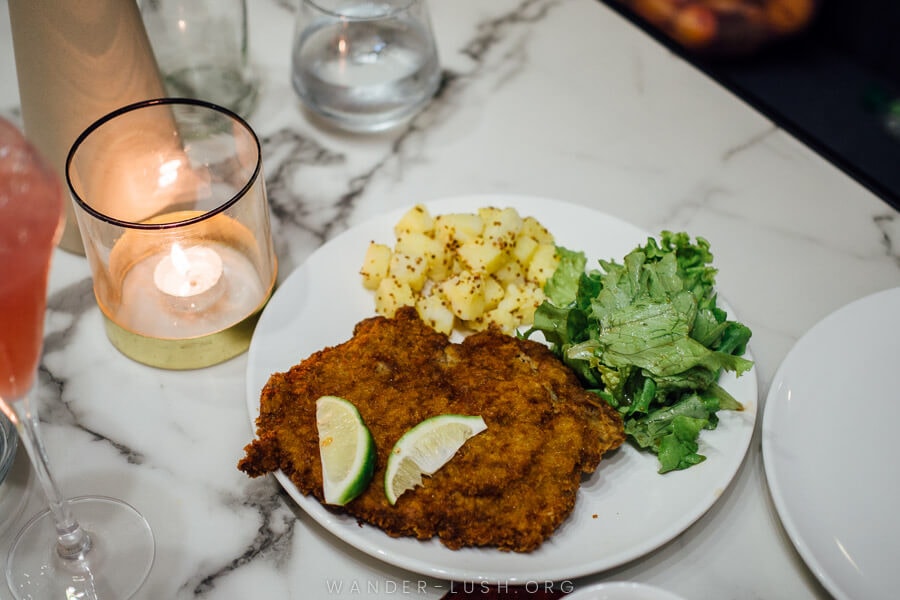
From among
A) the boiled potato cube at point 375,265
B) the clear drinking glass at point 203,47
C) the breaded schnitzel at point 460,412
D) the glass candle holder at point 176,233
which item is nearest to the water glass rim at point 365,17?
the clear drinking glass at point 203,47

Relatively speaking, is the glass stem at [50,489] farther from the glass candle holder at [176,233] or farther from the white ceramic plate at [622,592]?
the white ceramic plate at [622,592]

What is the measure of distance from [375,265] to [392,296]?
86 mm

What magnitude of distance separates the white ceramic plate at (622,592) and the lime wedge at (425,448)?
12.5 inches

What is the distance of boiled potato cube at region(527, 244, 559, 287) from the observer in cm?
192

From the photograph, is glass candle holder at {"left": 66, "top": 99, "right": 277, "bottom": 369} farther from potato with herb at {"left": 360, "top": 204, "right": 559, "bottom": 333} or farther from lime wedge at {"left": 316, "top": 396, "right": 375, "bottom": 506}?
lime wedge at {"left": 316, "top": 396, "right": 375, "bottom": 506}

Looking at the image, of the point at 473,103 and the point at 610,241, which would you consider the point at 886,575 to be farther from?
the point at 473,103

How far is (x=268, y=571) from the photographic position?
5.15ft

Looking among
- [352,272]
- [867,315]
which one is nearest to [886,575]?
[867,315]

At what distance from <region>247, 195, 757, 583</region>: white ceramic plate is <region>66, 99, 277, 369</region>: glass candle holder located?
116 millimetres

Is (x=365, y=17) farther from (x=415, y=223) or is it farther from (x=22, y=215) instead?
(x=22, y=215)

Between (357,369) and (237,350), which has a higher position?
(357,369)

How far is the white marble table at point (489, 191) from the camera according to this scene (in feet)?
5.22

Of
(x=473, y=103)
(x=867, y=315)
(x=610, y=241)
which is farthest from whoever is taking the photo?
(x=473, y=103)

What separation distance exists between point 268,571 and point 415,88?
1.36m
